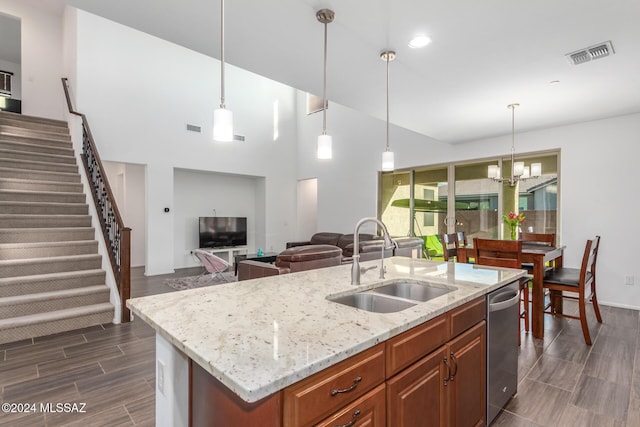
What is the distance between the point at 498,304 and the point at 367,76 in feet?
8.07

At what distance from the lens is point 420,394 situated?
4.42 ft

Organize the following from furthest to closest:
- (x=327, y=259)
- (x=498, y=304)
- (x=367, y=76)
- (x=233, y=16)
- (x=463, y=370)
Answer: (x=327, y=259) → (x=367, y=76) → (x=233, y=16) → (x=498, y=304) → (x=463, y=370)

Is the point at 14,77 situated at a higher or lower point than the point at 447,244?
higher

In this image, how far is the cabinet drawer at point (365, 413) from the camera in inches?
38.8

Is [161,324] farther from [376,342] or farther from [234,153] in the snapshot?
[234,153]

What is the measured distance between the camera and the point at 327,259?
12.5ft

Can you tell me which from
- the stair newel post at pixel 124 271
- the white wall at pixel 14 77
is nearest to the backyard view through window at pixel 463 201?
the stair newel post at pixel 124 271

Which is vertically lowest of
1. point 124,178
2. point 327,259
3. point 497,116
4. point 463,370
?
point 463,370

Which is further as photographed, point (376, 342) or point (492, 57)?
point (492, 57)

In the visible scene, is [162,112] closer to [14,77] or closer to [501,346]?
[14,77]

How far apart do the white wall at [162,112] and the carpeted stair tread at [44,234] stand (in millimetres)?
2311

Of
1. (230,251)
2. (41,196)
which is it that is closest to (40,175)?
(41,196)

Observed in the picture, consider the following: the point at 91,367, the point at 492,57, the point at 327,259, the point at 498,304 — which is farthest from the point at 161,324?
the point at 492,57

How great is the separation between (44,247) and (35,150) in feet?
7.77
